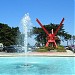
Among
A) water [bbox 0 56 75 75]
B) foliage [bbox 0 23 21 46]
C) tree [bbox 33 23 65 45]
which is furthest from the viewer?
tree [bbox 33 23 65 45]

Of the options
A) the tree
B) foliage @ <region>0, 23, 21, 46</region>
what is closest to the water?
foliage @ <region>0, 23, 21, 46</region>

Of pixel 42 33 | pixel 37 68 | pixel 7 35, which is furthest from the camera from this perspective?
pixel 42 33

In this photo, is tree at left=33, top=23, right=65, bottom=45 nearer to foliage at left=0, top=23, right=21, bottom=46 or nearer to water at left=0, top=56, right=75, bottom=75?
foliage at left=0, top=23, right=21, bottom=46

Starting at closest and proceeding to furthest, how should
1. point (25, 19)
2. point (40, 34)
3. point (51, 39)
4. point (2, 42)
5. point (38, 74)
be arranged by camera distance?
1. point (38, 74)
2. point (25, 19)
3. point (51, 39)
4. point (2, 42)
5. point (40, 34)

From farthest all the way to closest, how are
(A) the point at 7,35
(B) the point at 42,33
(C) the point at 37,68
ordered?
(B) the point at 42,33 → (A) the point at 7,35 → (C) the point at 37,68

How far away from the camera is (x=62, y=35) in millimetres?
79625

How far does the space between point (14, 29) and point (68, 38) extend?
18164 mm

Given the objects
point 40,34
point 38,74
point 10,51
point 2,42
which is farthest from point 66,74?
point 40,34

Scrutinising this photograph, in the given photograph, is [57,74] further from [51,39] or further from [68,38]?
[68,38]

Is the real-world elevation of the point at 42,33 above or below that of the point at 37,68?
above

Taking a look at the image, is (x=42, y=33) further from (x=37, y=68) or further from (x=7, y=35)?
(x=37, y=68)

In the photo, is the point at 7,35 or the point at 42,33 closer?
the point at 7,35

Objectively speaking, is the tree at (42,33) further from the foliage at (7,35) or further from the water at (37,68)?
the water at (37,68)

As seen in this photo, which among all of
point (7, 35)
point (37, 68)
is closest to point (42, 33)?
point (7, 35)
